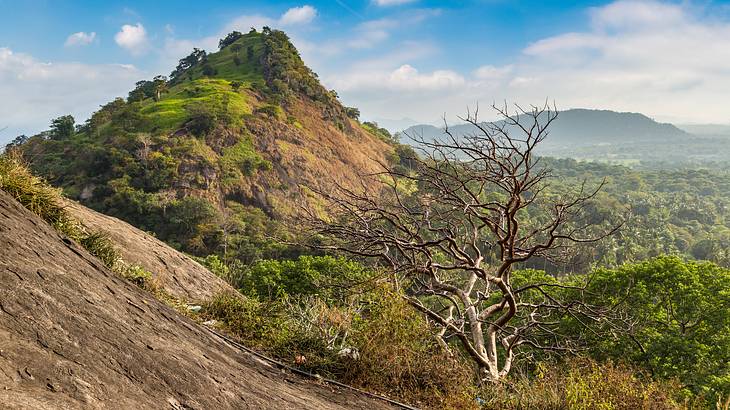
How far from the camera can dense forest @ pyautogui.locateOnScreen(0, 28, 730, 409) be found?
628 cm

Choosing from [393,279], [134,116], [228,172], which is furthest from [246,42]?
[393,279]

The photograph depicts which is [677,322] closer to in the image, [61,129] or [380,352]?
[380,352]

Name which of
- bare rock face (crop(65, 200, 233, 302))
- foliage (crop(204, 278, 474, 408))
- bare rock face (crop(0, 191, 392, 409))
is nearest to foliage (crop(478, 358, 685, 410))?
foliage (crop(204, 278, 474, 408))

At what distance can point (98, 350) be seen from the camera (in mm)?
3451

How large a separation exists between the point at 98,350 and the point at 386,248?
506 cm

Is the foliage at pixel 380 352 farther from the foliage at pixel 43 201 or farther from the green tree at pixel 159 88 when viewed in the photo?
the green tree at pixel 159 88

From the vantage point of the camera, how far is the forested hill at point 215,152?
48.0 meters

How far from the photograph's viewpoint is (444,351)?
650 cm

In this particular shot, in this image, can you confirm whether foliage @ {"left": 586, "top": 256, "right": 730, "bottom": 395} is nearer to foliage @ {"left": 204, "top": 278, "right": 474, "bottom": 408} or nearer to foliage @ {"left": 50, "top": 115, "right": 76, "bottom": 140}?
foliage @ {"left": 204, "top": 278, "right": 474, "bottom": 408}

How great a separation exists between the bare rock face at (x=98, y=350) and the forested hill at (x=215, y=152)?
103 ft

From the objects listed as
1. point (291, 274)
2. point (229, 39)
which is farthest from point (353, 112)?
point (291, 274)

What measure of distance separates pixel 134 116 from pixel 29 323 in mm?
68106

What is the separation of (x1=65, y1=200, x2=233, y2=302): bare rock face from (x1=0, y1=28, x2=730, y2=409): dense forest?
248cm

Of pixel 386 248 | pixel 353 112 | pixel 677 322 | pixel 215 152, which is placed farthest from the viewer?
pixel 353 112
